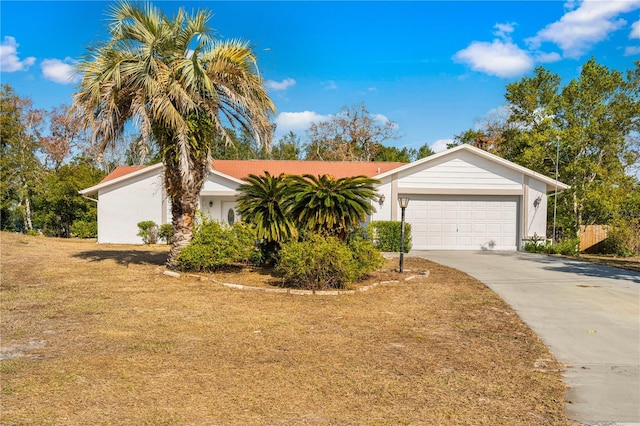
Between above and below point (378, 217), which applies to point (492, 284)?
below

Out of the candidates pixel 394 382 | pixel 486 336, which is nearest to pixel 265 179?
pixel 486 336

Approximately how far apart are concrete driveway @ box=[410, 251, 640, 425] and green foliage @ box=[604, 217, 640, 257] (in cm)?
616

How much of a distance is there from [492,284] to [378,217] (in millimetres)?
8355

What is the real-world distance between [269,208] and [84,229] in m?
16.7

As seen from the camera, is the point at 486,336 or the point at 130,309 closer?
the point at 486,336

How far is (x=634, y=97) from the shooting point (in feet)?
74.0

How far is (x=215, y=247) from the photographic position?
1098cm

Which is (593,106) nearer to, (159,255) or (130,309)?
(159,255)

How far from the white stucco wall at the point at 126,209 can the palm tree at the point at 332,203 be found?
12.0 meters

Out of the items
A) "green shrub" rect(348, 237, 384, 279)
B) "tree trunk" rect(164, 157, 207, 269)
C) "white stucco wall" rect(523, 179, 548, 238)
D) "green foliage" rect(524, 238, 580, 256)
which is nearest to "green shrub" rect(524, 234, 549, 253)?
"green foliage" rect(524, 238, 580, 256)

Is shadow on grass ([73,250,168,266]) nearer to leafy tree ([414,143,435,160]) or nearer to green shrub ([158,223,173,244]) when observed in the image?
green shrub ([158,223,173,244])

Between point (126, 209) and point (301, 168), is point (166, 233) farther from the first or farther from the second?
point (301, 168)

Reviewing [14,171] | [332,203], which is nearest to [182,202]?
[332,203]

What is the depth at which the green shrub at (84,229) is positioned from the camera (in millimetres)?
23812
